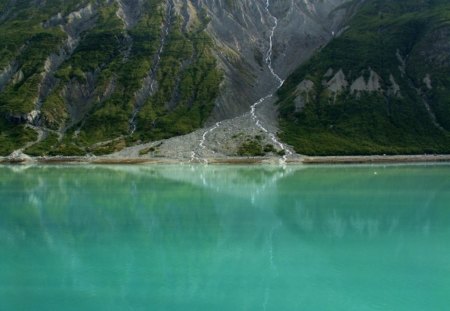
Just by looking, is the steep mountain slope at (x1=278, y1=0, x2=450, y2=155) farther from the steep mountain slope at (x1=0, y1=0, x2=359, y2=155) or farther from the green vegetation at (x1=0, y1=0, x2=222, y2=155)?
the green vegetation at (x1=0, y1=0, x2=222, y2=155)

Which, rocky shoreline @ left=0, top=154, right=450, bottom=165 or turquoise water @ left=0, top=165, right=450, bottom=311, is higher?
rocky shoreline @ left=0, top=154, right=450, bottom=165

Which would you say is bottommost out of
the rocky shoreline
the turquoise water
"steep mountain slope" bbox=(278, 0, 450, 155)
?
the turquoise water

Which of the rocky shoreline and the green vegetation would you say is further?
the green vegetation

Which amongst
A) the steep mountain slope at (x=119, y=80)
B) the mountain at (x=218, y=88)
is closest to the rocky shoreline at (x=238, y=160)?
the mountain at (x=218, y=88)

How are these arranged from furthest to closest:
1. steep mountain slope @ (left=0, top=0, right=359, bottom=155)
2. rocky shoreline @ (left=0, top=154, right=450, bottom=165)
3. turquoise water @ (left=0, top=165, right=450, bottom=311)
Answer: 1. steep mountain slope @ (left=0, top=0, right=359, bottom=155)
2. rocky shoreline @ (left=0, top=154, right=450, bottom=165)
3. turquoise water @ (left=0, top=165, right=450, bottom=311)

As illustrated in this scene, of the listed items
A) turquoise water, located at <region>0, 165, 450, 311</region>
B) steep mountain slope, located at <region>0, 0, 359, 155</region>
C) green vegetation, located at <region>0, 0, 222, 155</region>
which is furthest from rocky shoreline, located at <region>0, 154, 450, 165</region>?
turquoise water, located at <region>0, 165, 450, 311</region>

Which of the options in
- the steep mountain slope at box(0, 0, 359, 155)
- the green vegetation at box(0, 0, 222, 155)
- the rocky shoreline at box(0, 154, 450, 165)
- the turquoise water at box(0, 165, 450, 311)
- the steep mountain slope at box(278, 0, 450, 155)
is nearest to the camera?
the turquoise water at box(0, 165, 450, 311)

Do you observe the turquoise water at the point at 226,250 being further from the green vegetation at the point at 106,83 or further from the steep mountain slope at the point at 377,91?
the green vegetation at the point at 106,83
